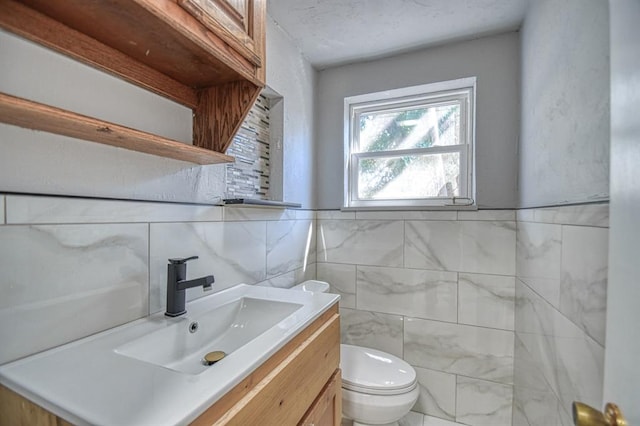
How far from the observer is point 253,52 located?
965 millimetres

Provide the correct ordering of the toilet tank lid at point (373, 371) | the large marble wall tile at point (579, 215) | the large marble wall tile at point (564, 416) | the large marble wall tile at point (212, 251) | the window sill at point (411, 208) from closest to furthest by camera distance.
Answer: the large marble wall tile at point (579, 215) < the large marble wall tile at point (564, 416) < the large marble wall tile at point (212, 251) < the toilet tank lid at point (373, 371) < the window sill at point (411, 208)

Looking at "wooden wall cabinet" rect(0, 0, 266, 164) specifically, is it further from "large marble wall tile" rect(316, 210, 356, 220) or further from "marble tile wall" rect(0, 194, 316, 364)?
"large marble wall tile" rect(316, 210, 356, 220)

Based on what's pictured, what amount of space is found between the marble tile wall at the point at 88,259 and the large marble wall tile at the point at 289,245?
33 cm

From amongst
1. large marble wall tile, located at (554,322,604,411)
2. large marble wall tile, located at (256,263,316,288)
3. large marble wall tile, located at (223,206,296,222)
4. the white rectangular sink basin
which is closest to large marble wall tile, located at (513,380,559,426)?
large marble wall tile, located at (554,322,604,411)

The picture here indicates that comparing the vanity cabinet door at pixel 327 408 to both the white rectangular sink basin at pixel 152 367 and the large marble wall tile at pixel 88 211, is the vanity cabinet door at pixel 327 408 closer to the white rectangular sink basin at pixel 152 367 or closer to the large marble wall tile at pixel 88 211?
the white rectangular sink basin at pixel 152 367

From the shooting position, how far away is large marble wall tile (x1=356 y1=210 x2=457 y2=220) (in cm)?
177

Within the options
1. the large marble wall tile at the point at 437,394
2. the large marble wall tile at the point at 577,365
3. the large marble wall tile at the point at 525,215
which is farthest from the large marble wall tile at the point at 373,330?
the large marble wall tile at the point at 577,365

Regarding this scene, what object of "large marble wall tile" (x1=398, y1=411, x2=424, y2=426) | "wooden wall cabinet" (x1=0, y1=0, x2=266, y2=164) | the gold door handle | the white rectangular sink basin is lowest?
"large marble wall tile" (x1=398, y1=411, x2=424, y2=426)

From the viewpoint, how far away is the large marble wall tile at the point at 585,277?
2.21ft

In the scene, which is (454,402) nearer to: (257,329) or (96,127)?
(257,329)

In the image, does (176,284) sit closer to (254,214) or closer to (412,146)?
(254,214)

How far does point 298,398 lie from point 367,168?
158 cm

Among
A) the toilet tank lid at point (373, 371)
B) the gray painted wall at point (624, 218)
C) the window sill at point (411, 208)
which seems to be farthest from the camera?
the window sill at point (411, 208)

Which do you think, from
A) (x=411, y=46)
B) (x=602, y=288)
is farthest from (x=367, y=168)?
(x=602, y=288)
